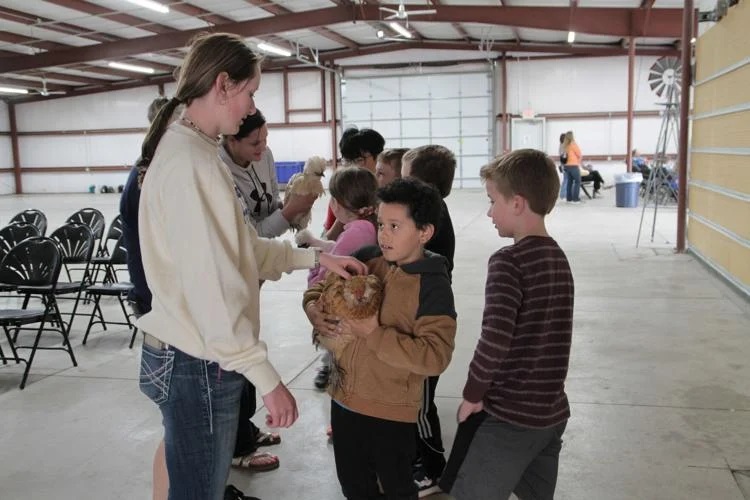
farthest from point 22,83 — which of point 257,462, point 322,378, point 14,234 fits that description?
point 257,462

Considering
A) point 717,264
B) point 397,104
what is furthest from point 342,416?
point 397,104

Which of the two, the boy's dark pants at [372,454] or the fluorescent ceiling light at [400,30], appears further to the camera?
the fluorescent ceiling light at [400,30]

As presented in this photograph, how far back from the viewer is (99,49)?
17.7 m

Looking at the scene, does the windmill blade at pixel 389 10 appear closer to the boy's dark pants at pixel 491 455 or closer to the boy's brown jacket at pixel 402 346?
the boy's brown jacket at pixel 402 346

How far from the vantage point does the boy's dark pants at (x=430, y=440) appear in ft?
8.41

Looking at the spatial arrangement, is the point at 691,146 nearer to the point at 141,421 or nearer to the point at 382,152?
the point at 382,152

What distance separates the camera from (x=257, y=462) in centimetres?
286

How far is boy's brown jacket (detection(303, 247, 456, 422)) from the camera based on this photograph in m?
1.77

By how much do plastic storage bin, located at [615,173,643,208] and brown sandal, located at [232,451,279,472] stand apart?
501 inches

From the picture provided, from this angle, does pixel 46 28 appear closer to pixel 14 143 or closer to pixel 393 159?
pixel 14 143

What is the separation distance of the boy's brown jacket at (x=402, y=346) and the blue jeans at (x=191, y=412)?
428 millimetres

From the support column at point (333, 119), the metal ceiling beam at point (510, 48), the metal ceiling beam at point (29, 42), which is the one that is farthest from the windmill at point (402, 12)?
the metal ceiling beam at point (29, 42)

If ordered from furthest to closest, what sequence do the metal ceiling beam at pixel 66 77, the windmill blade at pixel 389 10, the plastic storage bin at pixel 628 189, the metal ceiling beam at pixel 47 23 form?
the metal ceiling beam at pixel 66 77, the windmill blade at pixel 389 10, the metal ceiling beam at pixel 47 23, the plastic storage bin at pixel 628 189

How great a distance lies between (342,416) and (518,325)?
1.99ft
